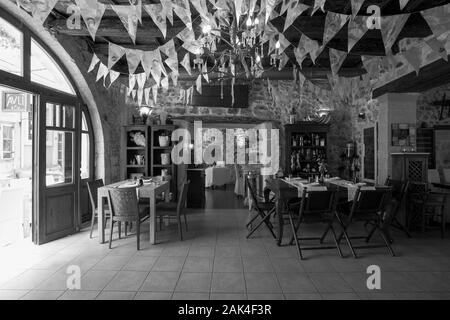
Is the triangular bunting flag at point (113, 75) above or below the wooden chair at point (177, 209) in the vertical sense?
above

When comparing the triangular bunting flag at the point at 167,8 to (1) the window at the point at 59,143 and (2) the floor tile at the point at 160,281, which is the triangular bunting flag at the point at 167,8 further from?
(1) the window at the point at 59,143

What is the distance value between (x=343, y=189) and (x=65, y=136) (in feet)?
12.8

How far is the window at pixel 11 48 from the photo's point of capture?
3.01 metres

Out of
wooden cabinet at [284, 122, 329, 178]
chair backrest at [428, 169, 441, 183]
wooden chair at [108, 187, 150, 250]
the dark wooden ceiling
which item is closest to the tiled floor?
wooden chair at [108, 187, 150, 250]

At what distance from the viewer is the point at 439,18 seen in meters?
2.38

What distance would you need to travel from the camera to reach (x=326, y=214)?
11.1 ft

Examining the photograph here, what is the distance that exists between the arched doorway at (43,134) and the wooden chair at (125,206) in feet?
3.14

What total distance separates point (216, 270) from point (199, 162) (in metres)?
3.80

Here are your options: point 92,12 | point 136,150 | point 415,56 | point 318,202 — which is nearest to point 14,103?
point 92,12

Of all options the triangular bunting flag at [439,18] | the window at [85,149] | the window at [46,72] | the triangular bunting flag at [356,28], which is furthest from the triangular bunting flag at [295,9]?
the window at [85,149]

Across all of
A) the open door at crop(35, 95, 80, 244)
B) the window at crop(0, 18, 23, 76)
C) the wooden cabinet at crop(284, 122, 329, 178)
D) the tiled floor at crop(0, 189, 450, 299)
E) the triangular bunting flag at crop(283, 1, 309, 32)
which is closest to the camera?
the triangular bunting flag at crop(283, 1, 309, 32)

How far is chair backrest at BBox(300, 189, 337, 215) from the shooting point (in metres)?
3.07

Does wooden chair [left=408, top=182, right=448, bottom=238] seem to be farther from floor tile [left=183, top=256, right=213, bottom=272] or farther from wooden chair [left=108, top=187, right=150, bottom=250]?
wooden chair [left=108, top=187, right=150, bottom=250]

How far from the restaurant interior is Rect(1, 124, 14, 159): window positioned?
0.09 ft
